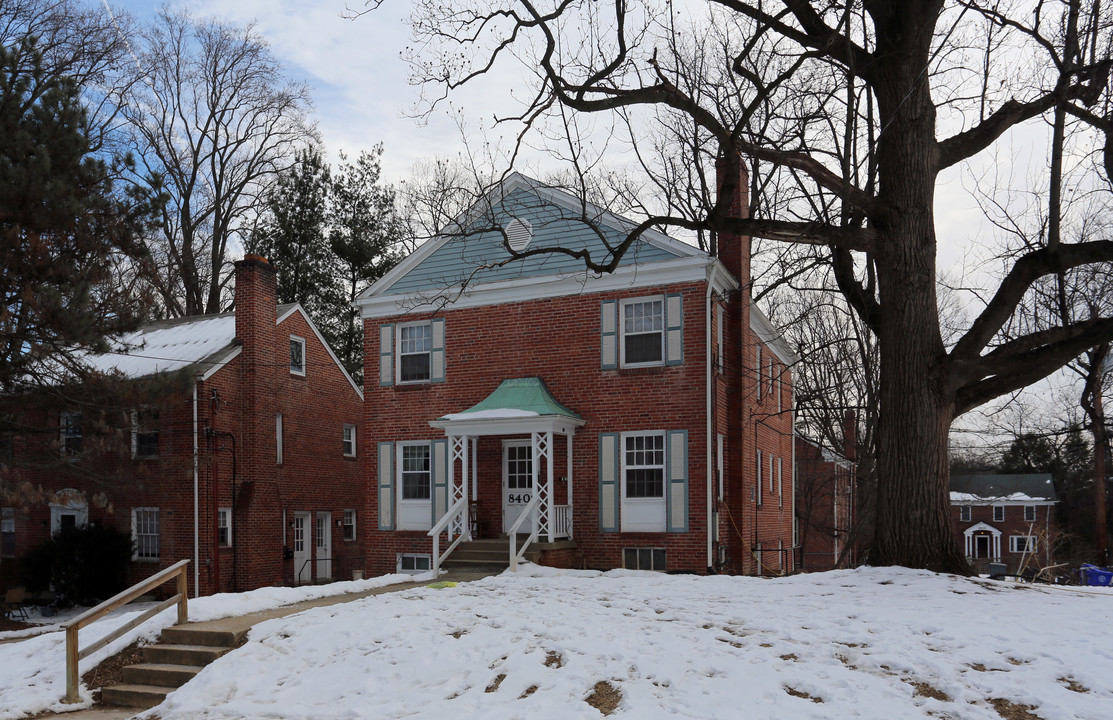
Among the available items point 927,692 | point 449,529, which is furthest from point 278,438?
point 927,692

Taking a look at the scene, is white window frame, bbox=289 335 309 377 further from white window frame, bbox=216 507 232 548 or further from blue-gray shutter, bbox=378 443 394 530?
blue-gray shutter, bbox=378 443 394 530

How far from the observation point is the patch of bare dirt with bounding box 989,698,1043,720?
6.38 m

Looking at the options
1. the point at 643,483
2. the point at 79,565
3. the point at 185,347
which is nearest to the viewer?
the point at 643,483

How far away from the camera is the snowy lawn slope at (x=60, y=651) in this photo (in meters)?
8.62

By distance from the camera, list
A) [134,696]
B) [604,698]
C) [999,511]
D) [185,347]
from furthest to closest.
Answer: [999,511]
[185,347]
[134,696]
[604,698]

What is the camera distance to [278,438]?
23.6 metres

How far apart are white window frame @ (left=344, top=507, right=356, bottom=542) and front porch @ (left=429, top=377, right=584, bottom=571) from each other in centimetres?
905

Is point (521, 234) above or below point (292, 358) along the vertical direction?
above

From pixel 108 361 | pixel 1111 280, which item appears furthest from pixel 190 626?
pixel 108 361

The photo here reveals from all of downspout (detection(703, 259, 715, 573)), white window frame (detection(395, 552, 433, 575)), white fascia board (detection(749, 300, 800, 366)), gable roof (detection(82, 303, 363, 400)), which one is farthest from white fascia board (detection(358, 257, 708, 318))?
white window frame (detection(395, 552, 433, 575))

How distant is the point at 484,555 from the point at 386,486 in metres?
4.07

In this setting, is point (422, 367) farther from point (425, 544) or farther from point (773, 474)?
point (773, 474)

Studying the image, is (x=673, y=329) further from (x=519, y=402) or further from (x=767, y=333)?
(x=767, y=333)

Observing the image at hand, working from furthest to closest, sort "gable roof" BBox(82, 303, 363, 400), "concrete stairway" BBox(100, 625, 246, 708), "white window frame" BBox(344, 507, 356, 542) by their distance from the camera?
"white window frame" BBox(344, 507, 356, 542)
"gable roof" BBox(82, 303, 363, 400)
"concrete stairway" BBox(100, 625, 246, 708)
